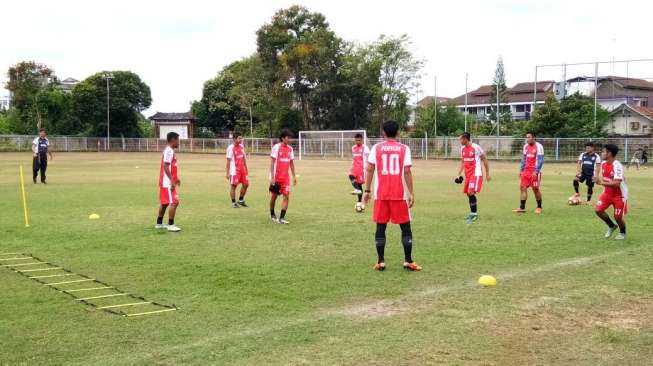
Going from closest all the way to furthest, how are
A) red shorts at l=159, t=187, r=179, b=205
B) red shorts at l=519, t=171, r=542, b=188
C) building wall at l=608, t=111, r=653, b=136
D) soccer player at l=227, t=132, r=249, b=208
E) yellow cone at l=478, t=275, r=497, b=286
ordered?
yellow cone at l=478, t=275, r=497, b=286
red shorts at l=159, t=187, r=179, b=205
red shorts at l=519, t=171, r=542, b=188
soccer player at l=227, t=132, r=249, b=208
building wall at l=608, t=111, r=653, b=136

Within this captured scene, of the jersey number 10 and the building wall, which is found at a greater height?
the building wall

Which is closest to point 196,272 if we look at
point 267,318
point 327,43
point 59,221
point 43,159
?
point 267,318

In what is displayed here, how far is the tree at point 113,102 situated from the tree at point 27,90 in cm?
378

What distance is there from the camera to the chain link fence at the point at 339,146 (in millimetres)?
43156

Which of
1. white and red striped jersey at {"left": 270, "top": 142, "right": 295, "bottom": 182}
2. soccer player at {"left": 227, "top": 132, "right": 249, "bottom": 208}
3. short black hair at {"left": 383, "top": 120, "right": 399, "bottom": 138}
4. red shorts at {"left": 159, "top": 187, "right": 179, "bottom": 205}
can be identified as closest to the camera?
short black hair at {"left": 383, "top": 120, "right": 399, "bottom": 138}

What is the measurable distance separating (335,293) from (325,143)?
48785mm

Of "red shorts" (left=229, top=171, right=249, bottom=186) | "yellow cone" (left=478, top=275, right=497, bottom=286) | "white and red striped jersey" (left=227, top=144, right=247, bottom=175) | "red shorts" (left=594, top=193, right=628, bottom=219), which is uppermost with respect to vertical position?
"white and red striped jersey" (left=227, top=144, right=247, bottom=175)

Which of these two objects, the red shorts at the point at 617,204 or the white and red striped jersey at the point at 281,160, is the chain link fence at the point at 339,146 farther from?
the white and red striped jersey at the point at 281,160

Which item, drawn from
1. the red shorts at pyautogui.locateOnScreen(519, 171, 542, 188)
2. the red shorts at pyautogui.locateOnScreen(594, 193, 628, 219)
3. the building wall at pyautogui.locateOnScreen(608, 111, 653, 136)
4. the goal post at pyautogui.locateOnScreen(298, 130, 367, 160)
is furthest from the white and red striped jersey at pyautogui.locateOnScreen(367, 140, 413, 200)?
the building wall at pyautogui.locateOnScreen(608, 111, 653, 136)

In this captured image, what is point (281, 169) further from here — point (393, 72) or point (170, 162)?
point (393, 72)

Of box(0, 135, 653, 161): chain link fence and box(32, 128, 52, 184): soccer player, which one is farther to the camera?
box(0, 135, 653, 161): chain link fence

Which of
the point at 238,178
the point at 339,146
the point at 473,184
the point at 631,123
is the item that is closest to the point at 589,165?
the point at 473,184

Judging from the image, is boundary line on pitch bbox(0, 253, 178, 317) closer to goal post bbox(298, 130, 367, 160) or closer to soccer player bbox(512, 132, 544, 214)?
soccer player bbox(512, 132, 544, 214)

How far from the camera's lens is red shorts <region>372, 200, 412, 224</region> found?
8.45 meters
